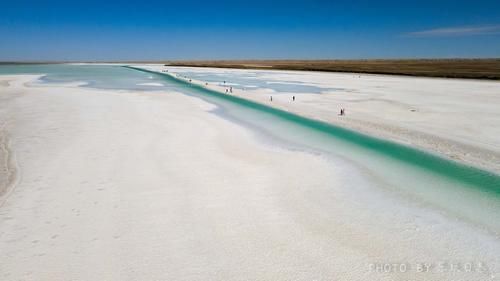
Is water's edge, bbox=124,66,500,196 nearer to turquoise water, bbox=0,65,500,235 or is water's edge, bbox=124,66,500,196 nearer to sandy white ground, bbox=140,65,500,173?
turquoise water, bbox=0,65,500,235

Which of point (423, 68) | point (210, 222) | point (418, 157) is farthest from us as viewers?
point (423, 68)

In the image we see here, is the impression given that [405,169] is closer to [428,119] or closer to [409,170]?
[409,170]

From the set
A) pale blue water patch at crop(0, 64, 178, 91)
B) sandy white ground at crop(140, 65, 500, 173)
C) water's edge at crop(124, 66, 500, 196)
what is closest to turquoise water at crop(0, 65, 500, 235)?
water's edge at crop(124, 66, 500, 196)

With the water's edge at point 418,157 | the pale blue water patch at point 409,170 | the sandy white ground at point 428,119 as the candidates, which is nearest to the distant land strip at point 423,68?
the sandy white ground at point 428,119

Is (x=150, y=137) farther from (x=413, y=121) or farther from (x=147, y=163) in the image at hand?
(x=413, y=121)

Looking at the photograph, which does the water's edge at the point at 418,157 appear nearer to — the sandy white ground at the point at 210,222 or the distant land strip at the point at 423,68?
the sandy white ground at the point at 210,222

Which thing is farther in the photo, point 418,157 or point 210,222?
point 418,157

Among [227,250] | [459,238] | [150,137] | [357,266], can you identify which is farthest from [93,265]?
[150,137]

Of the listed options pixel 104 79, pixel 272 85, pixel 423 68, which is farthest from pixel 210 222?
pixel 423 68
